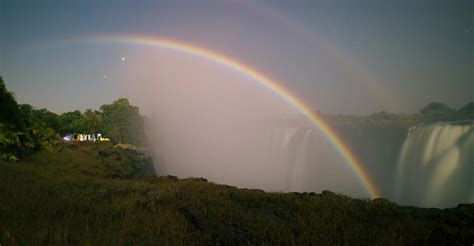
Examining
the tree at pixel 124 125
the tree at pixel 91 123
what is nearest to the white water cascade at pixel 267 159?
the tree at pixel 124 125

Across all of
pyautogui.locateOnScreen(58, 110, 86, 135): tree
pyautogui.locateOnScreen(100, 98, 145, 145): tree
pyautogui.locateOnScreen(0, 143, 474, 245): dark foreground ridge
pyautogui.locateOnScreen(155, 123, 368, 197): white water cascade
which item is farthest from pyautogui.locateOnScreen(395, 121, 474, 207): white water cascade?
pyautogui.locateOnScreen(58, 110, 86, 135): tree

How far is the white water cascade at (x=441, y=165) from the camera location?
33938 millimetres

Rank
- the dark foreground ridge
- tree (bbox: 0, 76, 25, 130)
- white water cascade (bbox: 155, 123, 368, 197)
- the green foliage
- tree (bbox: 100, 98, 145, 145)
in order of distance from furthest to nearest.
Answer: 1. tree (bbox: 100, 98, 145, 145)
2. white water cascade (bbox: 155, 123, 368, 197)
3. tree (bbox: 0, 76, 25, 130)
4. the green foliage
5. the dark foreground ridge

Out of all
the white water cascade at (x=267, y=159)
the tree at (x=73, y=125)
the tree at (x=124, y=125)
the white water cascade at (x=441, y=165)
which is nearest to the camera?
the white water cascade at (x=441, y=165)

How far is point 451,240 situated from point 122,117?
3121 inches

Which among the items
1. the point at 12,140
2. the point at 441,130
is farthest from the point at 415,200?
the point at 12,140

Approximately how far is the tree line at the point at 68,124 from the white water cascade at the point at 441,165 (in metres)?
38.3

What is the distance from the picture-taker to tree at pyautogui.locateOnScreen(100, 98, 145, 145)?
7775 centimetres

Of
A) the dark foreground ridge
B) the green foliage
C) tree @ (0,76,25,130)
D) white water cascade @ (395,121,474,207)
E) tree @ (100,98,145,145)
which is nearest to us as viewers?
the dark foreground ridge

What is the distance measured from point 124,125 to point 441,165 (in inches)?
2531

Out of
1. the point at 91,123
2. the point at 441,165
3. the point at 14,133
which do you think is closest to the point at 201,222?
the point at 14,133

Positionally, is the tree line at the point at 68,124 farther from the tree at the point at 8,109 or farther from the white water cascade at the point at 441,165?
the white water cascade at the point at 441,165

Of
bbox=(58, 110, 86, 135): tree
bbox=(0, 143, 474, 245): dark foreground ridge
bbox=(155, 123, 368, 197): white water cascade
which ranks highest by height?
bbox=(58, 110, 86, 135): tree

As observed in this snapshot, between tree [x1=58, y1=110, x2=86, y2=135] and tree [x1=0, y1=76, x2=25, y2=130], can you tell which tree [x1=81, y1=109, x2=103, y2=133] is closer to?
tree [x1=58, y1=110, x2=86, y2=135]
